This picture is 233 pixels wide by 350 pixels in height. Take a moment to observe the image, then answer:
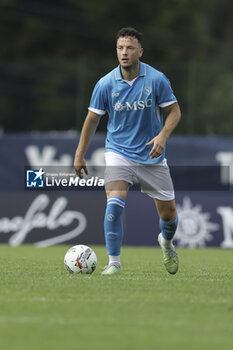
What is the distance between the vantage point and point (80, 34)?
128 feet

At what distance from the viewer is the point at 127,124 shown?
991 centimetres

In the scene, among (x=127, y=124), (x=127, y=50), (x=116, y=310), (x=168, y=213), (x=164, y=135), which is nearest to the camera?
(x=116, y=310)

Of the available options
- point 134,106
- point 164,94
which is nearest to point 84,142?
point 134,106

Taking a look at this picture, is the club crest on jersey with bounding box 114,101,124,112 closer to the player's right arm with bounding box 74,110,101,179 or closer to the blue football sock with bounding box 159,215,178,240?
the player's right arm with bounding box 74,110,101,179

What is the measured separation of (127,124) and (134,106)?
193 millimetres

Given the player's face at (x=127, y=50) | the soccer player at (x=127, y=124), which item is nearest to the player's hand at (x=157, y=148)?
the soccer player at (x=127, y=124)

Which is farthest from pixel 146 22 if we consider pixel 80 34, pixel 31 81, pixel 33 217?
pixel 33 217

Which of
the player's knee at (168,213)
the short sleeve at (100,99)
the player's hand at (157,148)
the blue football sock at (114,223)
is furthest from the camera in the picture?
the player's knee at (168,213)

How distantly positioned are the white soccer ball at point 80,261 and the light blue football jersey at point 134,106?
1.03 m

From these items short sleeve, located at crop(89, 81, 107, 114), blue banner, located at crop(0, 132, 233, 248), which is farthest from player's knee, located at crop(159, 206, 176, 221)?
blue banner, located at crop(0, 132, 233, 248)

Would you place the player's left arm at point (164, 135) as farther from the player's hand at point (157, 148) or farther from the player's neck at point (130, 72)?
the player's neck at point (130, 72)

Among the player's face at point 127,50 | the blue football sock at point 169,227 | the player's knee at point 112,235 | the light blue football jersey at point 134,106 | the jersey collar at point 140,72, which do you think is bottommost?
the blue football sock at point 169,227

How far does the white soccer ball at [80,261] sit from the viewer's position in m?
9.88

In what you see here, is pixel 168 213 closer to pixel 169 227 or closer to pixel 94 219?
pixel 169 227
